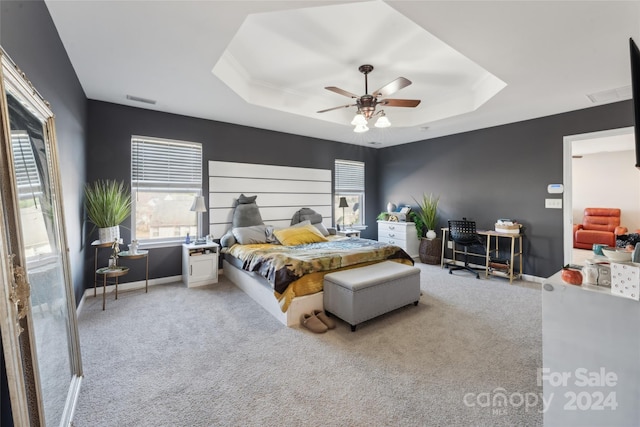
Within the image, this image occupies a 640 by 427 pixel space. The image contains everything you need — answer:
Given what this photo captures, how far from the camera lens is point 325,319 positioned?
9.33ft

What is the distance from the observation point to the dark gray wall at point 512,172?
410cm

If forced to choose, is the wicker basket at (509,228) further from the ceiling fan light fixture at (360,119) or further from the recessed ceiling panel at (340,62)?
the ceiling fan light fixture at (360,119)

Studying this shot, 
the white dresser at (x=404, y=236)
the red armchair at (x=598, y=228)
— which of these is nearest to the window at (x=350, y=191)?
the white dresser at (x=404, y=236)

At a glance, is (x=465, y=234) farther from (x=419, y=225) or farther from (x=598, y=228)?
(x=598, y=228)

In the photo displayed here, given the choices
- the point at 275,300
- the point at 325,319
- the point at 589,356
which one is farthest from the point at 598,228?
the point at 275,300

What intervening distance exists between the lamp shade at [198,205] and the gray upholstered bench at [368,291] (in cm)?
225

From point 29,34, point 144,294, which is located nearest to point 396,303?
point 144,294

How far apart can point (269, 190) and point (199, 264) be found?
1.80 metres

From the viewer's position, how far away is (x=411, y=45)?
2773 millimetres

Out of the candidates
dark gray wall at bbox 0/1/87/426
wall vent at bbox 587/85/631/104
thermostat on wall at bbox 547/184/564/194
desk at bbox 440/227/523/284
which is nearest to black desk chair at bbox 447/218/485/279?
desk at bbox 440/227/523/284

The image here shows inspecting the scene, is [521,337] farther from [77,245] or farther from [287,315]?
[77,245]

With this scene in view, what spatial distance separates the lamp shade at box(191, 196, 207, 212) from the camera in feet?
13.3

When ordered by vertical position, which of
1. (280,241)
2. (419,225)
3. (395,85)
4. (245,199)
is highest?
(395,85)

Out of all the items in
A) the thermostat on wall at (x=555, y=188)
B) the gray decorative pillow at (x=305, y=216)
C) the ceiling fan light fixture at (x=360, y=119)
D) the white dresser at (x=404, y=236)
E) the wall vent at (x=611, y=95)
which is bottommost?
the white dresser at (x=404, y=236)
